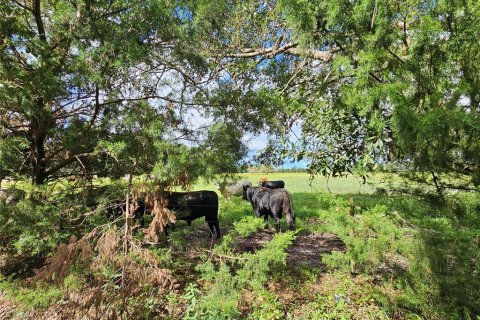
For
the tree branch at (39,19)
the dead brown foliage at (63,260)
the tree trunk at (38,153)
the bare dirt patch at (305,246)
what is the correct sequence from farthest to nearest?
1. the bare dirt patch at (305,246)
2. the tree trunk at (38,153)
3. the tree branch at (39,19)
4. the dead brown foliage at (63,260)

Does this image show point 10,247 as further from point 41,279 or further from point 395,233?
point 395,233

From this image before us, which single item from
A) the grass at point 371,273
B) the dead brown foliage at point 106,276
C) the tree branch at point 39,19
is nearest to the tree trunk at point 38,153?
the tree branch at point 39,19

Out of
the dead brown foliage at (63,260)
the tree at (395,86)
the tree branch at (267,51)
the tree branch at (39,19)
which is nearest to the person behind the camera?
the tree at (395,86)

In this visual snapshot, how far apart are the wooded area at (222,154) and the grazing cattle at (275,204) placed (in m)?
1.28

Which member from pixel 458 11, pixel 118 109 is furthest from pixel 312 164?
pixel 118 109

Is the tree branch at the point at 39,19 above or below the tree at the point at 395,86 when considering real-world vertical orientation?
above

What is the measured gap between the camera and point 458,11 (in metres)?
2.60

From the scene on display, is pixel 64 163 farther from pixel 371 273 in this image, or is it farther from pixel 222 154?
pixel 371 273

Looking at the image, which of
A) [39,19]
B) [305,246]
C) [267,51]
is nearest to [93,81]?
[39,19]

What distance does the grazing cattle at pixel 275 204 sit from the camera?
20.1 feet

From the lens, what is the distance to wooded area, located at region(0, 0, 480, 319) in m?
2.78

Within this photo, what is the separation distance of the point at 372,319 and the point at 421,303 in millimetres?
637

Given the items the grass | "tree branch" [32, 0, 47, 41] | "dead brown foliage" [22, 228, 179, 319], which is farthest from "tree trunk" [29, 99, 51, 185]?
the grass

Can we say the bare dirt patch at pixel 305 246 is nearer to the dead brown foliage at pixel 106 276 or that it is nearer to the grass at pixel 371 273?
the grass at pixel 371 273
